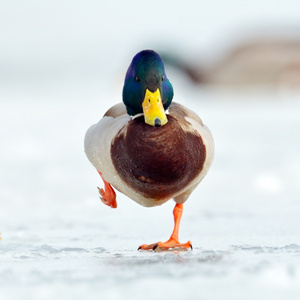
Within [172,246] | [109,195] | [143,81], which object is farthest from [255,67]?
[143,81]

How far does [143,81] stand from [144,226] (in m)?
1.86

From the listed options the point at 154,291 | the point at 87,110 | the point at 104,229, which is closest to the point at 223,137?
the point at 87,110

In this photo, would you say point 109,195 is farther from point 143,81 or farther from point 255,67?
point 255,67

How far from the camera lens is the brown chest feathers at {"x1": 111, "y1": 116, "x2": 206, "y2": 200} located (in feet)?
14.3

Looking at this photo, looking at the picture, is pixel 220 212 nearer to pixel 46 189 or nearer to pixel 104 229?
pixel 104 229

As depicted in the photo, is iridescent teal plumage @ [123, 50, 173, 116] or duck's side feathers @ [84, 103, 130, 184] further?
duck's side feathers @ [84, 103, 130, 184]

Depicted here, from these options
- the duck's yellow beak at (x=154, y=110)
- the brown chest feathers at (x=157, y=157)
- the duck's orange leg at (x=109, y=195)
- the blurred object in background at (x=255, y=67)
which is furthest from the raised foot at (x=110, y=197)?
the blurred object in background at (x=255, y=67)

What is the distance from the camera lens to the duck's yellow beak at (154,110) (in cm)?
415

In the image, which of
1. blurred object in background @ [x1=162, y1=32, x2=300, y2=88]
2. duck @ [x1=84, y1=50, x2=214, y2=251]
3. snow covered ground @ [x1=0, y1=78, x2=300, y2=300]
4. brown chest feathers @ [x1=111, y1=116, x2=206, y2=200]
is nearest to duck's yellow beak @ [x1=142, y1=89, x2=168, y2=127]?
duck @ [x1=84, y1=50, x2=214, y2=251]

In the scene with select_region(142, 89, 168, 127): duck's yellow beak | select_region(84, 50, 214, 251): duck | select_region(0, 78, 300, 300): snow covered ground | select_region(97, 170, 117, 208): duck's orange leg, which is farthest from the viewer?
select_region(97, 170, 117, 208): duck's orange leg

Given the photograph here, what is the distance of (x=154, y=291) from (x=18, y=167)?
6.03 metres

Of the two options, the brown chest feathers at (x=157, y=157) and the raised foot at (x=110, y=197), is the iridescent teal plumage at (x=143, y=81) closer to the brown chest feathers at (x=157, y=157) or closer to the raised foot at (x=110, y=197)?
the brown chest feathers at (x=157, y=157)

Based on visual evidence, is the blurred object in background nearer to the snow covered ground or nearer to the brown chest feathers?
the snow covered ground

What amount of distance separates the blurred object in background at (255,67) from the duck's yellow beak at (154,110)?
2053cm
